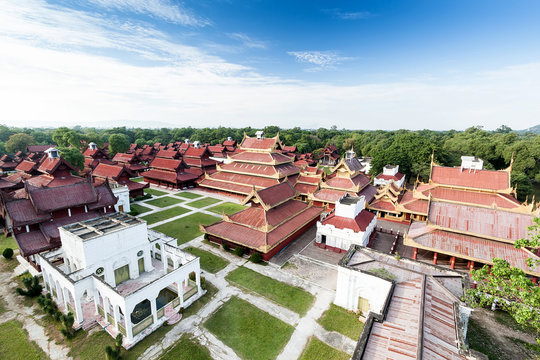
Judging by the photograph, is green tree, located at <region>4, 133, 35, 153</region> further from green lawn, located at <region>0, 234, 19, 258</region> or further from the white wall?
the white wall

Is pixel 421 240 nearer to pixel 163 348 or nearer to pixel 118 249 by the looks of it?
pixel 163 348

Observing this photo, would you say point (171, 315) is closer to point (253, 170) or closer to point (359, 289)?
point (359, 289)

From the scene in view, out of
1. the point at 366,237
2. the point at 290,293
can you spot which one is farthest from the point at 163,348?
the point at 366,237

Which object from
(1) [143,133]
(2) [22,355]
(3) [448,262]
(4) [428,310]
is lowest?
(2) [22,355]

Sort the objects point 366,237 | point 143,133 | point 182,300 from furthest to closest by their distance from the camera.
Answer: point 143,133
point 366,237
point 182,300

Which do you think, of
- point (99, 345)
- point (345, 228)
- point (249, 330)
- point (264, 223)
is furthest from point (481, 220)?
point (99, 345)
